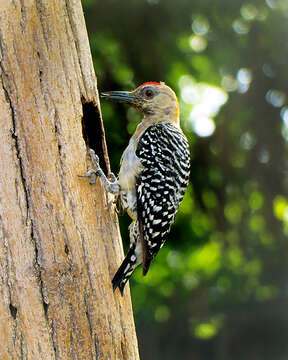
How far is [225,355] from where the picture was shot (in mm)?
9398

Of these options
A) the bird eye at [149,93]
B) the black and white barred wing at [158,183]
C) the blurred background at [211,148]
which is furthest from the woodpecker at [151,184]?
the blurred background at [211,148]

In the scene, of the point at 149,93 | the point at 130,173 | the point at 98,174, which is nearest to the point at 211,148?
the point at 149,93

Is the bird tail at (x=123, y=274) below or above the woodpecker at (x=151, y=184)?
below

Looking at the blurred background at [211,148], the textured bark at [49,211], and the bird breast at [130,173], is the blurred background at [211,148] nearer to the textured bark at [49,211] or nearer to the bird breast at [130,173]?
the bird breast at [130,173]

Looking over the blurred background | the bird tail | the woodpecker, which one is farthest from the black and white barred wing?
the blurred background

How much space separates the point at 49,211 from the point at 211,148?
4344 millimetres

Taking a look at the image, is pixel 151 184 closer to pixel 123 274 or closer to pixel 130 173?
pixel 130 173

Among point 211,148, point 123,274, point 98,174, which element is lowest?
point 123,274

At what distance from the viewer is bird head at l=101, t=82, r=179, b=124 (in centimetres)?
451

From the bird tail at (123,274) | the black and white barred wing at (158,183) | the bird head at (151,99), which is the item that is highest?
the bird head at (151,99)

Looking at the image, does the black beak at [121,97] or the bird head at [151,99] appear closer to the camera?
the black beak at [121,97]

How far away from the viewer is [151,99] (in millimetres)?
4520

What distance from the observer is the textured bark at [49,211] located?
115 inches

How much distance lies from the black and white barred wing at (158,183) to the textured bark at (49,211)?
0.53 metres
